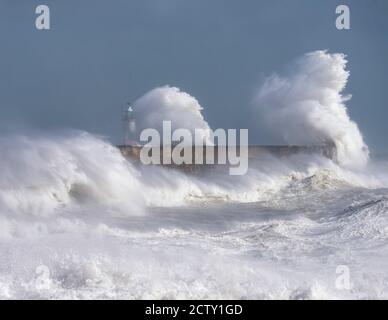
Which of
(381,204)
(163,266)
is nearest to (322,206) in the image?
(381,204)

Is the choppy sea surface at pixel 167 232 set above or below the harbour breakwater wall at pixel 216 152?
below

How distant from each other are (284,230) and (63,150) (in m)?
7.65

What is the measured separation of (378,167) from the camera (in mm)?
31672

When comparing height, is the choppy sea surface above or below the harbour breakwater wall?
below

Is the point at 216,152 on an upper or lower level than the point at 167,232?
upper

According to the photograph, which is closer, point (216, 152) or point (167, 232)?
point (167, 232)

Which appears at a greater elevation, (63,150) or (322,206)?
(63,150)

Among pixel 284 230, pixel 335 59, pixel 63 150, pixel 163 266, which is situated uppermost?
pixel 335 59

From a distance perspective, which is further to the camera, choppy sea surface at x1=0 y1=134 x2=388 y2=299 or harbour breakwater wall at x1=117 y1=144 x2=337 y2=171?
harbour breakwater wall at x1=117 y1=144 x2=337 y2=171

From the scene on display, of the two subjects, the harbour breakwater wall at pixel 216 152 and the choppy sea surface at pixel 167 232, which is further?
the harbour breakwater wall at pixel 216 152

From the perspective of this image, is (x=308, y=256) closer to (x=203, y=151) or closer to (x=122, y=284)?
(x=122, y=284)

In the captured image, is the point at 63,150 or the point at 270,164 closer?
the point at 63,150
